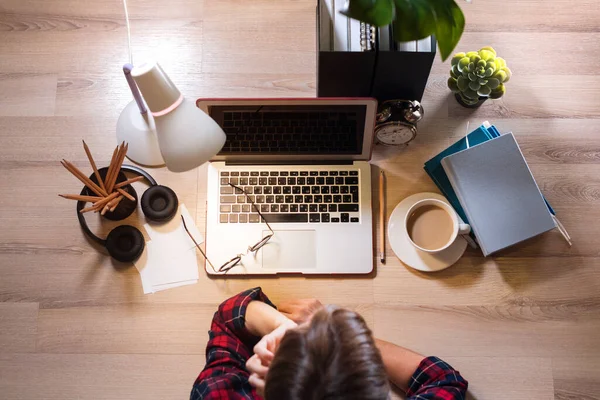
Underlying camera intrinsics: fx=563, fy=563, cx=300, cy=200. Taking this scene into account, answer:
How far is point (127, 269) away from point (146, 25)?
0.53 metres

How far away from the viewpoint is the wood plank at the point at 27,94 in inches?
47.4

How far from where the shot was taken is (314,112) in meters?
1.01

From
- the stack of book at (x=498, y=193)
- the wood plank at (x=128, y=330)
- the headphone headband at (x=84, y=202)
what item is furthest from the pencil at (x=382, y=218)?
the headphone headband at (x=84, y=202)

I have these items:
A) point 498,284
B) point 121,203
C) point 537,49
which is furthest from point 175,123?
point 537,49

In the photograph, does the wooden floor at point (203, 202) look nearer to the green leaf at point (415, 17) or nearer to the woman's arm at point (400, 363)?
the woman's arm at point (400, 363)

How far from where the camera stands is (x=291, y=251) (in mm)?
1114

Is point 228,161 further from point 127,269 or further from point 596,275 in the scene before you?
point 596,275

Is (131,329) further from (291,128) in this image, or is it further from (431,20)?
(431,20)

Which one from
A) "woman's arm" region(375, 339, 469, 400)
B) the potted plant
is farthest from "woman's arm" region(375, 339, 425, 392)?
the potted plant

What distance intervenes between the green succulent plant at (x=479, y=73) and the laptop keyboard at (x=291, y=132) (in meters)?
0.25

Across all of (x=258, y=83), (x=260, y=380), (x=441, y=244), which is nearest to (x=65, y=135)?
(x=258, y=83)

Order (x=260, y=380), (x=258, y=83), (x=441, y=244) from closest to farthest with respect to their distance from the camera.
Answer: (x=260, y=380) < (x=441, y=244) < (x=258, y=83)

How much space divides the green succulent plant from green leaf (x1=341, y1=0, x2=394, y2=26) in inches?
18.1

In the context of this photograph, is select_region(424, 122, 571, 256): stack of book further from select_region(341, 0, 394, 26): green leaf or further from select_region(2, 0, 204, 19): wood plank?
select_region(2, 0, 204, 19): wood plank
